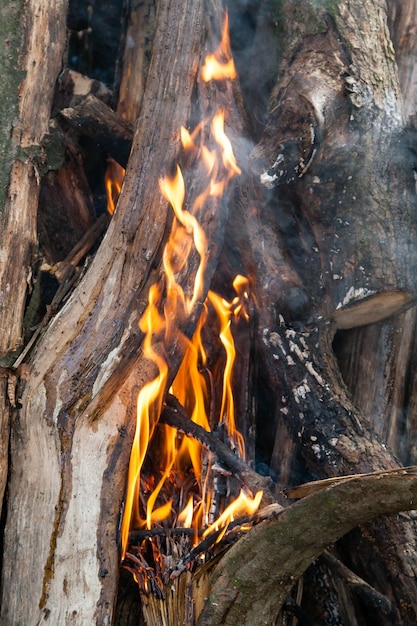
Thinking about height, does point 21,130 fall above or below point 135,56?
below

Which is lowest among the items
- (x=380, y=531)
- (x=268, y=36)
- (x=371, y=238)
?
(x=380, y=531)

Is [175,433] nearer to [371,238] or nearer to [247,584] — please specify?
[247,584]

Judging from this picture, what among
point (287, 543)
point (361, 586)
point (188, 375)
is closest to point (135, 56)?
point (188, 375)

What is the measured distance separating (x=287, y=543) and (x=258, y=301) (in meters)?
1.16

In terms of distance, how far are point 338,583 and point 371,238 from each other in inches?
56.7

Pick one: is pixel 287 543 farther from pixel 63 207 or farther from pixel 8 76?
pixel 8 76

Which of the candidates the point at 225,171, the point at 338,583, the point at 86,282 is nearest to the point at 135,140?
the point at 225,171

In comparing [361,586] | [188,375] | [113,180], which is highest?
[113,180]

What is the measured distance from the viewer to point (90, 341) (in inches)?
103

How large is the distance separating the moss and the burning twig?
1.15m

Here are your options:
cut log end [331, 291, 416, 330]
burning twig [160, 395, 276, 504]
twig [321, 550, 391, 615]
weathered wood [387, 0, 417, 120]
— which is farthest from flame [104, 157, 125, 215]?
twig [321, 550, 391, 615]

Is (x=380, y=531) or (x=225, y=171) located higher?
(x=225, y=171)

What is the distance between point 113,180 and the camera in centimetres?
333

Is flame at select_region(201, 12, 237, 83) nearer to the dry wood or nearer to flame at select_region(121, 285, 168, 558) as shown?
the dry wood
